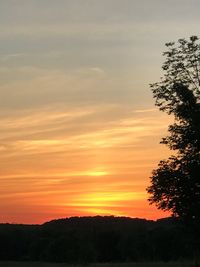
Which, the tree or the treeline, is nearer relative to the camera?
the tree

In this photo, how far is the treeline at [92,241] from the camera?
73.9 meters

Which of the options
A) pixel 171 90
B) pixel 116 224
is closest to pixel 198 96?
pixel 171 90

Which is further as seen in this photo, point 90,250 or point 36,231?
point 36,231

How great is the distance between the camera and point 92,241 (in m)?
86.3

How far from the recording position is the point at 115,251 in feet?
279

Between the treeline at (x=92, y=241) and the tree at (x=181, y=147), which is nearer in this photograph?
the tree at (x=181, y=147)

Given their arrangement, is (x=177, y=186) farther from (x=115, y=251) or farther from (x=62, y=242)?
(x=115, y=251)

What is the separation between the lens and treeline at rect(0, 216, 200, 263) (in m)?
73.9

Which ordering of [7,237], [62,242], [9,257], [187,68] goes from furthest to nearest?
[7,237] < [9,257] < [62,242] < [187,68]

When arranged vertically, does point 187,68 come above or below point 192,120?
above

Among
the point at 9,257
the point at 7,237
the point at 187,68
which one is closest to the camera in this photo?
the point at 187,68

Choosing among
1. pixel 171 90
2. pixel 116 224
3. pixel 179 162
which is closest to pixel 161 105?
pixel 171 90

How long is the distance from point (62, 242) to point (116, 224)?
18141 millimetres

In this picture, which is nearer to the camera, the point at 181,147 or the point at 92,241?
the point at 181,147
